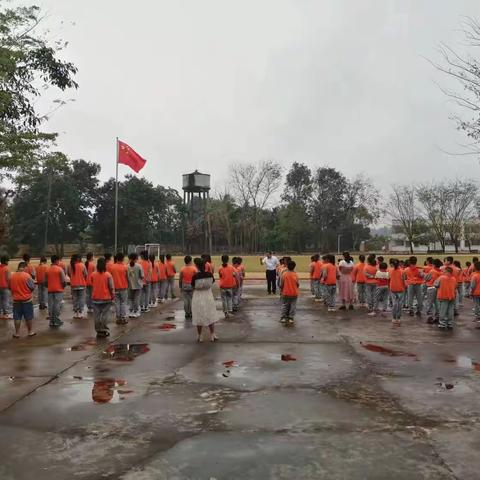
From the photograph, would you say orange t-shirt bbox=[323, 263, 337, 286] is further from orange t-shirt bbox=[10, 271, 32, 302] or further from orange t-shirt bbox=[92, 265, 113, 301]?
orange t-shirt bbox=[10, 271, 32, 302]

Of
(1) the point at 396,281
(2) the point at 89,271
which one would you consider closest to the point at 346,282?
(1) the point at 396,281

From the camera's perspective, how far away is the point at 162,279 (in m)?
17.2

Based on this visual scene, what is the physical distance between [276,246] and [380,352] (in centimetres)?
7421

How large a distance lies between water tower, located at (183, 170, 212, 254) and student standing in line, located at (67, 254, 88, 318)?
1695 inches

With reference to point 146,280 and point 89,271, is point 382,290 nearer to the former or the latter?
point 146,280

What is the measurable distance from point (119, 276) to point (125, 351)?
3224 millimetres

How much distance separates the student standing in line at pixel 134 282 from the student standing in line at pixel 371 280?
6.04 m

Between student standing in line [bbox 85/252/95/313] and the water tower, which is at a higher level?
the water tower

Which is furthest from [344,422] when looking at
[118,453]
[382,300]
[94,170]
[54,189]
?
[94,170]

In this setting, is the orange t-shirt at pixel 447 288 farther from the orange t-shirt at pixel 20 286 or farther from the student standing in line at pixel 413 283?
the orange t-shirt at pixel 20 286

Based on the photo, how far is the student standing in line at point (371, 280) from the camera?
14.8 meters

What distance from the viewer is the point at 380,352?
31.9 feet

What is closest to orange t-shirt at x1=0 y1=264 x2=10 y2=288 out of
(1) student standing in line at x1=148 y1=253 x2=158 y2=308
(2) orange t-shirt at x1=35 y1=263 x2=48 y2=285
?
(2) orange t-shirt at x1=35 y1=263 x2=48 y2=285

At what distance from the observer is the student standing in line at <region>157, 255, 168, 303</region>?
16639 mm
